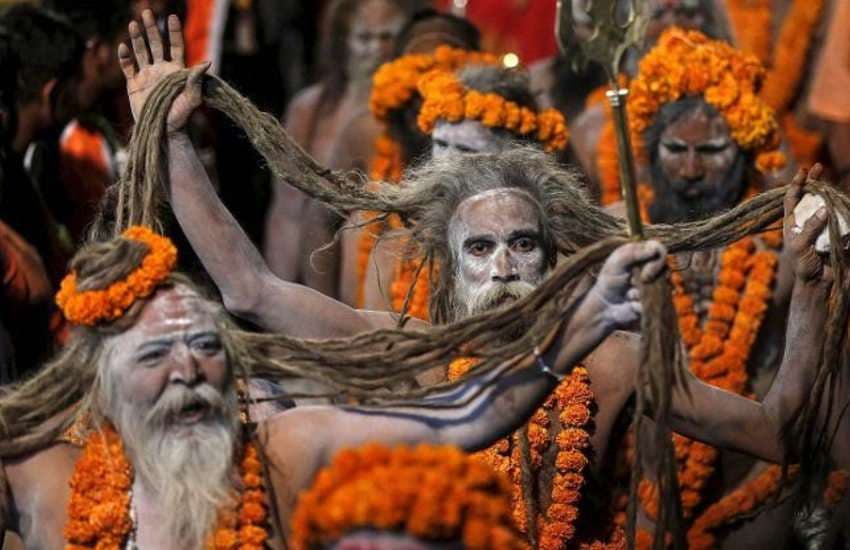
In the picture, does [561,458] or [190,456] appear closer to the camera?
[190,456]

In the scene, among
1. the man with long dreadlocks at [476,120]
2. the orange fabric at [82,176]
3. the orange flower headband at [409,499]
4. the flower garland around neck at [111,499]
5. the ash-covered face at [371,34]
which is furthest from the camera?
the ash-covered face at [371,34]

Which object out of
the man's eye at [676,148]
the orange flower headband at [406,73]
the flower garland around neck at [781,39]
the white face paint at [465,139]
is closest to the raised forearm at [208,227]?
the white face paint at [465,139]

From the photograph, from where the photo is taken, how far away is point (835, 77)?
9461 mm

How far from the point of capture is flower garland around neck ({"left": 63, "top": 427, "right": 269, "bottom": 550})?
596cm

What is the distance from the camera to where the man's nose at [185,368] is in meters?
5.91

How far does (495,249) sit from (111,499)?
1.50 m

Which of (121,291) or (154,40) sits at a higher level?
(154,40)

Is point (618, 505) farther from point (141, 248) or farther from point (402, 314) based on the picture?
point (141, 248)

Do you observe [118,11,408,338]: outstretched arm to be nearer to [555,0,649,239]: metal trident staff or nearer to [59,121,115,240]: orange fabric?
[555,0,649,239]: metal trident staff

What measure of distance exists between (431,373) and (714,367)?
168 cm

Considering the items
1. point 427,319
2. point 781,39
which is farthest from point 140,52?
point 781,39

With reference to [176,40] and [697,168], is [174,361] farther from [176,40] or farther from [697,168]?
[697,168]

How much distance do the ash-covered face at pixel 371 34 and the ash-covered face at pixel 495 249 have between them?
12.5ft

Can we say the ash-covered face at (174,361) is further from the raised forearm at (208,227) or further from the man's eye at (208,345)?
the raised forearm at (208,227)
